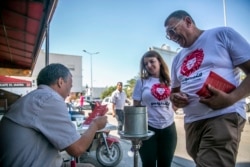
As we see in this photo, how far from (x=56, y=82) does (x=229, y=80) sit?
1.28 m

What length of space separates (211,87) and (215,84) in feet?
0.23

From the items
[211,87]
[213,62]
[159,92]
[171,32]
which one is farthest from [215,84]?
[159,92]

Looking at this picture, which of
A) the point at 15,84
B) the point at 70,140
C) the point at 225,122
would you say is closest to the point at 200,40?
the point at 225,122

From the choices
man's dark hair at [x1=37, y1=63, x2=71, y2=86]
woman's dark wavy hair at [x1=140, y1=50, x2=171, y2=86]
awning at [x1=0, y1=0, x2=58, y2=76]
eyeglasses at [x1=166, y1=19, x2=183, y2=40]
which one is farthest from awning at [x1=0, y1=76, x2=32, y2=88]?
eyeglasses at [x1=166, y1=19, x2=183, y2=40]

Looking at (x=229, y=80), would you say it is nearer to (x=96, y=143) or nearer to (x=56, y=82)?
(x=56, y=82)

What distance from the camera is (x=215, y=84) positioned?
1.41 m

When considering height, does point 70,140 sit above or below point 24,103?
below

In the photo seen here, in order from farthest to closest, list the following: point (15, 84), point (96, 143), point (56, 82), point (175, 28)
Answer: point (15, 84) → point (96, 143) → point (56, 82) → point (175, 28)

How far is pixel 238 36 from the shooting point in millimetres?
1500

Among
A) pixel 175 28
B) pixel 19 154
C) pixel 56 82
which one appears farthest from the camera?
pixel 56 82

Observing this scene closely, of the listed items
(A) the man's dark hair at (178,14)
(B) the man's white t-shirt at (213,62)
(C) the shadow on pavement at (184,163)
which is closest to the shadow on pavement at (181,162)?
(C) the shadow on pavement at (184,163)

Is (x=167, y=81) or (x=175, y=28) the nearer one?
(x=175, y=28)

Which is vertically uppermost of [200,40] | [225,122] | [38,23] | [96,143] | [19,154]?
[38,23]

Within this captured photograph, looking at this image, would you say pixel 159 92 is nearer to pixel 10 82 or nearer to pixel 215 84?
pixel 215 84
